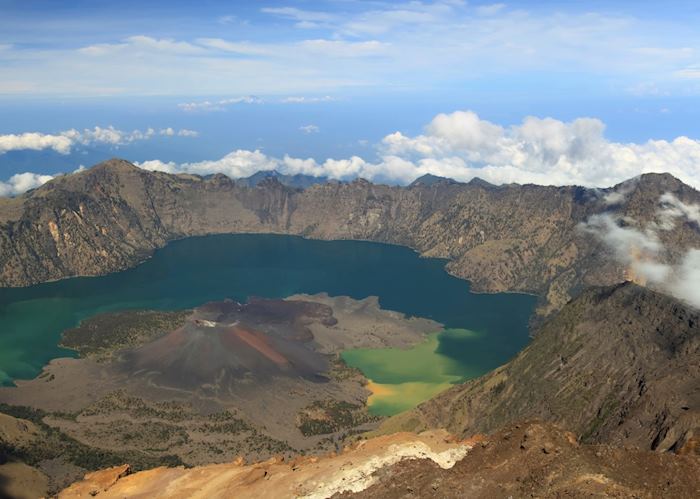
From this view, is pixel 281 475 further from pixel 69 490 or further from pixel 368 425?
pixel 368 425

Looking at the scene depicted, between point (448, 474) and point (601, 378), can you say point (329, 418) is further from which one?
point (448, 474)

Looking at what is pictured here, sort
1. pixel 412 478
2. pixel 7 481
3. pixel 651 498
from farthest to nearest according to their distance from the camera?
pixel 7 481, pixel 412 478, pixel 651 498

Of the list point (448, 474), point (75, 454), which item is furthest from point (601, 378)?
point (75, 454)

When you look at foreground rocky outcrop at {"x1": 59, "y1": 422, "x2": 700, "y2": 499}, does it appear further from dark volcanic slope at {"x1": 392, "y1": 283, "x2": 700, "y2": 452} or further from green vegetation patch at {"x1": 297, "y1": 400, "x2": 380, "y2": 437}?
green vegetation patch at {"x1": 297, "y1": 400, "x2": 380, "y2": 437}

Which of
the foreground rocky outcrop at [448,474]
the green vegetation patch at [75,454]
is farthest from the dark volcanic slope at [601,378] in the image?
the green vegetation patch at [75,454]

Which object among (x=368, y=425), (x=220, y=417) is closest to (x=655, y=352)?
(x=368, y=425)

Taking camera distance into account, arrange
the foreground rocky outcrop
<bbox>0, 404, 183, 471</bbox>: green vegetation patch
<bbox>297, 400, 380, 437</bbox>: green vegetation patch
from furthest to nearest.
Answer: <bbox>297, 400, 380, 437</bbox>: green vegetation patch → <bbox>0, 404, 183, 471</bbox>: green vegetation patch → the foreground rocky outcrop

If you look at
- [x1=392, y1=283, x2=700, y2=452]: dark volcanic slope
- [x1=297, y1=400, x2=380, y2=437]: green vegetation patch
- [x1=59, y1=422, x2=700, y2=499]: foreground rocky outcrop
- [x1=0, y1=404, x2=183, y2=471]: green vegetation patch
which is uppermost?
[x1=59, y1=422, x2=700, y2=499]: foreground rocky outcrop

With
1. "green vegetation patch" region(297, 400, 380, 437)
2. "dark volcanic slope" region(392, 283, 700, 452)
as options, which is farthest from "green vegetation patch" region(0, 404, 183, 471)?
"dark volcanic slope" region(392, 283, 700, 452)
